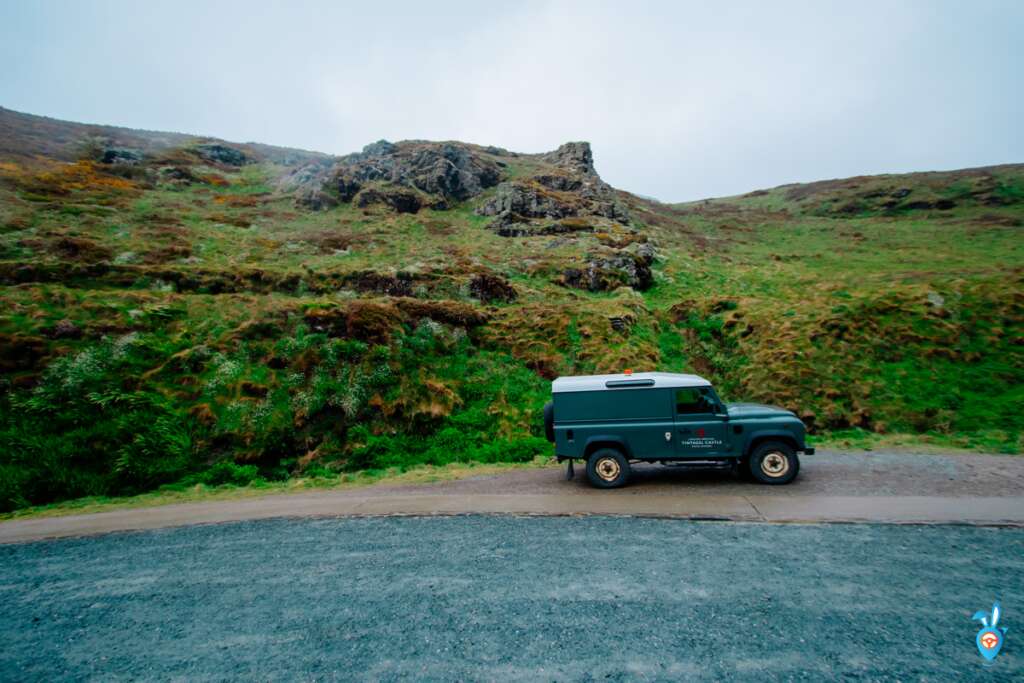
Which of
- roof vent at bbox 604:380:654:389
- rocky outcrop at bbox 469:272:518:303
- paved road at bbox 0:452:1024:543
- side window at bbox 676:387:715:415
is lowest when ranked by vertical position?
paved road at bbox 0:452:1024:543

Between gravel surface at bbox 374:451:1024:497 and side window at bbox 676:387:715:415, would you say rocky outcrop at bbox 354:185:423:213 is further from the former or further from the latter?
side window at bbox 676:387:715:415

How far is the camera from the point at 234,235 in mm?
31547

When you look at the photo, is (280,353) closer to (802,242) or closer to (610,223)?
Answer: (610,223)

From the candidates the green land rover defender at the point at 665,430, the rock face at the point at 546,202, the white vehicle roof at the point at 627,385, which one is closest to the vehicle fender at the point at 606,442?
the green land rover defender at the point at 665,430

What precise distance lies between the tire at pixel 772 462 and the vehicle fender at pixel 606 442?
9.35ft

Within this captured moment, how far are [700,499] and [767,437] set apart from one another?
7.63 feet

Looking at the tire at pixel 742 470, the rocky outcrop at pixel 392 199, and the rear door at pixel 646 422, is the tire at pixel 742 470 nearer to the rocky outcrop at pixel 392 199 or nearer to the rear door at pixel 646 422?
the rear door at pixel 646 422

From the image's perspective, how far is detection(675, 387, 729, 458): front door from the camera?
924cm

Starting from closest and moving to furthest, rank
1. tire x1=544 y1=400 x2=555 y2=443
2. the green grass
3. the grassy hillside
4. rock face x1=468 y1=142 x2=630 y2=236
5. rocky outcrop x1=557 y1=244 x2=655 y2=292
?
A: tire x1=544 y1=400 x2=555 y2=443 → the green grass → the grassy hillside → rocky outcrop x1=557 y1=244 x2=655 y2=292 → rock face x1=468 y1=142 x2=630 y2=236

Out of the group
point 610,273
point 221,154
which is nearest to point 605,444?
point 610,273

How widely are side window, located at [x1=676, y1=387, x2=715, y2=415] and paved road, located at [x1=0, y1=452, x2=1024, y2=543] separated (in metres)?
1.79

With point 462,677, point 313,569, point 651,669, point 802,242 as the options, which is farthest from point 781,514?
point 802,242

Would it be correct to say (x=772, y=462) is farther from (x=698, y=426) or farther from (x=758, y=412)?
(x=698, y=426)

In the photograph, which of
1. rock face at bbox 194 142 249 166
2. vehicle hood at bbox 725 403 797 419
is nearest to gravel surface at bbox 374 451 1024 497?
vehicle hood at bbox 725 403 797 419
